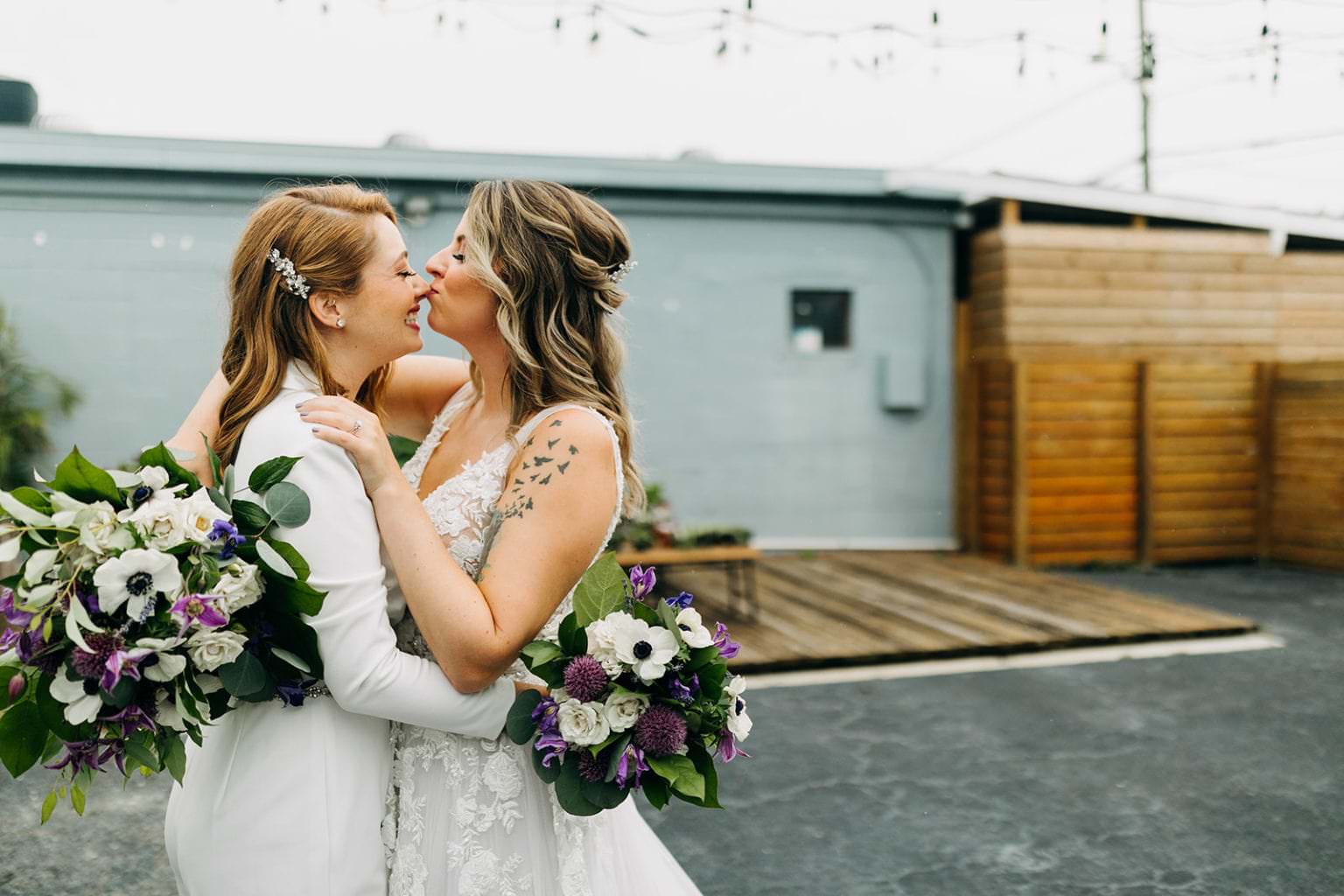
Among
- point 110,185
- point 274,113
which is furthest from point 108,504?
point 274,113

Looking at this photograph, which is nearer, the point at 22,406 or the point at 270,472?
the point at 270,472

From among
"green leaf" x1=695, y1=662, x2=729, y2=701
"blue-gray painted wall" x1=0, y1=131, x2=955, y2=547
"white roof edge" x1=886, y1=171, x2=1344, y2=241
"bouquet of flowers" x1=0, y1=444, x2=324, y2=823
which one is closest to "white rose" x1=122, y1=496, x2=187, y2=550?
"bouquet of flowers" x1=0, y1=444, x2=324, y2=823

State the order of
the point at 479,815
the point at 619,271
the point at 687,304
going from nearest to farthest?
the point at 479,815 < the point at 619,271 < the point at 687,304

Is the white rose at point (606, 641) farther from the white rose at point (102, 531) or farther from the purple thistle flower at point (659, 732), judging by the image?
the white rose at point (102, 531)

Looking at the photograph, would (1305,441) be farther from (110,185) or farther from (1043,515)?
(110,185)

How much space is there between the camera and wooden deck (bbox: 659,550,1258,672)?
630 centimetres

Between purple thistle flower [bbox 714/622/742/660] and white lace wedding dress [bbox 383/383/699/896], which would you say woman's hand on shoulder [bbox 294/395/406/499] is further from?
purple thistle flower [bbox 714/622/742/660]

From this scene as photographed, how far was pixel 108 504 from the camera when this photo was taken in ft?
4.62

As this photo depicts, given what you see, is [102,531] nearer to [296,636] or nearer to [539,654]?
[296,636]


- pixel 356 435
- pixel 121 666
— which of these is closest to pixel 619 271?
pixel 356 435

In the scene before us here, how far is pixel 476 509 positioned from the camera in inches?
72.8

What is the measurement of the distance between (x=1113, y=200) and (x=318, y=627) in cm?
1011

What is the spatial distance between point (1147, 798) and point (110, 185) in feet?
27.2

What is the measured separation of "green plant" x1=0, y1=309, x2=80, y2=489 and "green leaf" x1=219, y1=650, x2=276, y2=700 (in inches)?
303
